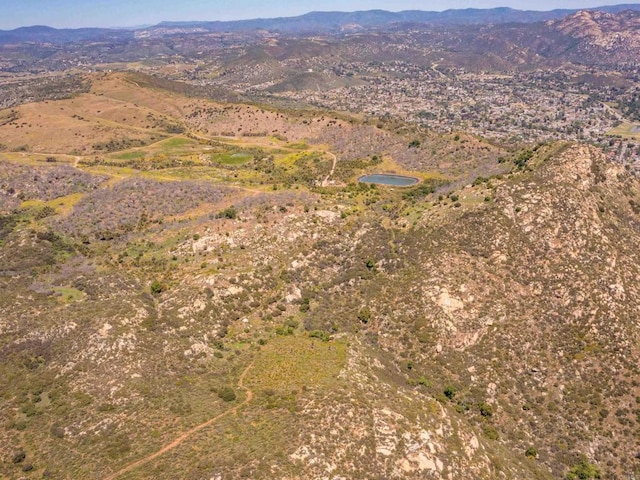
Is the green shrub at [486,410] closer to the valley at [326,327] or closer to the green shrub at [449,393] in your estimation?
the valley at [326,327]

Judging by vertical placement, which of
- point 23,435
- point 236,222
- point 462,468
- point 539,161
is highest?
point 539,161

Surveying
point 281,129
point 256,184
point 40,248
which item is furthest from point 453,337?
point 281,129

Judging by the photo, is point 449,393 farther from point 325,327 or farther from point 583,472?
point 325,327

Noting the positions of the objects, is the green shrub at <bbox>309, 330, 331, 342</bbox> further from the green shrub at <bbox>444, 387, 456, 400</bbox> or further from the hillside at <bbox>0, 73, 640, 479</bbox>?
the green shrub at <bbox>444, 387, 456, 400</bbox>

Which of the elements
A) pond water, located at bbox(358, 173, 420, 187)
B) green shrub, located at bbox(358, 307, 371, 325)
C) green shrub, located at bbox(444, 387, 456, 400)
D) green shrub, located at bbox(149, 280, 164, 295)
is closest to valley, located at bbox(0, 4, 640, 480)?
green shrub, located at bbox(358, 307, 371, 325)

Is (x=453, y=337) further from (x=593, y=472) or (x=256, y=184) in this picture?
(x=256, y=184)

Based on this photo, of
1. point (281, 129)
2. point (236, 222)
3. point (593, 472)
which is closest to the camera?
point (593, 472)

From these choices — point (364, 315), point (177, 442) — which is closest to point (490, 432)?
point (364, 315)
